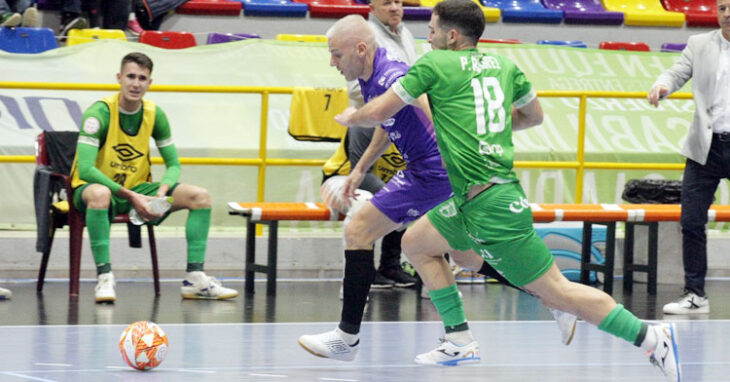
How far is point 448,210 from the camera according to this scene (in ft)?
17.1

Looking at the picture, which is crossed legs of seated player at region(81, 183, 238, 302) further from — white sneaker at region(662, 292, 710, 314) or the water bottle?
white sneaker at region(662, 292, 710, 314)

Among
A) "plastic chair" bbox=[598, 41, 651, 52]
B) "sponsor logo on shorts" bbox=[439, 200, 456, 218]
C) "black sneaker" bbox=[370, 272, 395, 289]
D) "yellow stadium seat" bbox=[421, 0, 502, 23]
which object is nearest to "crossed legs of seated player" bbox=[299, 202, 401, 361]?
"sponsor logo on shorts" bbox=[439, 200, 456, 218]

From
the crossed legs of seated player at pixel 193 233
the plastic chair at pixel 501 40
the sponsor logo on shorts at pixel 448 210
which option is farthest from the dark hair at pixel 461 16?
the plastic chair at pixel 501 40

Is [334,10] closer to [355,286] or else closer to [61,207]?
[61,207]

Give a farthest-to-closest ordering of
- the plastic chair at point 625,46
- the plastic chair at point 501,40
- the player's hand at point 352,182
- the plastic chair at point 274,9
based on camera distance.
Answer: the plastic chair at point 625,46, the plastic chair at point 274,9, the plastic chair at point 501,40, the player's hand at point 352,182

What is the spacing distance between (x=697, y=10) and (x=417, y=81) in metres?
11.4

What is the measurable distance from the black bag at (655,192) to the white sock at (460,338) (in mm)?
4390

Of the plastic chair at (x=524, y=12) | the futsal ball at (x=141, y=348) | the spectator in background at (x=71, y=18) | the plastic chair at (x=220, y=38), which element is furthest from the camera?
the plastic chair at (x=524, y=12)

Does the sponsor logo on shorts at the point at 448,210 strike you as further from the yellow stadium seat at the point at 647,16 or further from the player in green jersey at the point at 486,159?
the yellow stadium seat at the point at 647,16

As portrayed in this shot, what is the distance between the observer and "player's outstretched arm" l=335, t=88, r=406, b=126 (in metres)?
4.89

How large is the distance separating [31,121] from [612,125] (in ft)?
16.2

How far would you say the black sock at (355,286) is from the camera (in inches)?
215

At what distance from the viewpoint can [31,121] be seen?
9.28 m

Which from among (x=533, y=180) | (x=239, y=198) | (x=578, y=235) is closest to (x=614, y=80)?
(x=533, y=180)
